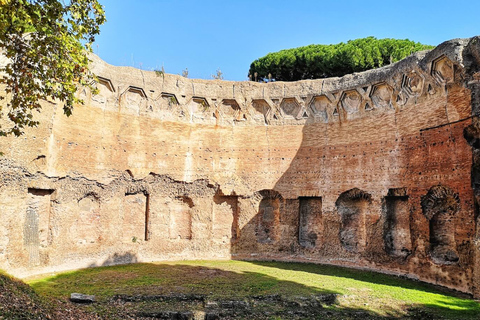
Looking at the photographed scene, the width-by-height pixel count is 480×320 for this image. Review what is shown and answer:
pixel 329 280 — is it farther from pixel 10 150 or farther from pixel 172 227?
pixel 10 150

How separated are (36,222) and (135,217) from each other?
140 inches

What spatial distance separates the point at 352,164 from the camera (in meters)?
14.3

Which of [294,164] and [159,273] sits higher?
[294,164]

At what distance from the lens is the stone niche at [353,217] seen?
1398cm

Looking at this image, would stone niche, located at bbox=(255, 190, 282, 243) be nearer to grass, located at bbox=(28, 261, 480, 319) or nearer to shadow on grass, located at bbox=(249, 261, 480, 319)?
shadow on grass, located at bbox=(249, 261, 480, 319)

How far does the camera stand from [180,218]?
15.1 metres

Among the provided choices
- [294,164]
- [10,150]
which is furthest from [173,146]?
[10,150]

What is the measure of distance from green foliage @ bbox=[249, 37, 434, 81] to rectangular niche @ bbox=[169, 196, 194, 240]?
13068 mm

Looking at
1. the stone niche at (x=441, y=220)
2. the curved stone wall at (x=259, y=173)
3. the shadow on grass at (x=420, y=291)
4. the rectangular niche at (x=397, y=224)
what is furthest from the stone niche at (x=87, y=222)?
the stone niche at (x=441, y=220)

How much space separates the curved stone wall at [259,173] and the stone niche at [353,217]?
52 millimetres

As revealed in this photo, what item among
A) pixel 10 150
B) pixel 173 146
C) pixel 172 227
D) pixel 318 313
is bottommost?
pixel 318 313

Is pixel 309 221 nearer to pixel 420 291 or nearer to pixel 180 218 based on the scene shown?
pixel 180 218

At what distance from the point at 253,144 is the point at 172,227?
453 cm

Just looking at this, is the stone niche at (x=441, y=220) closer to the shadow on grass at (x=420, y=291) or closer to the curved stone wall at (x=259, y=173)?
the curved stone wall at (x=259, y=173)
